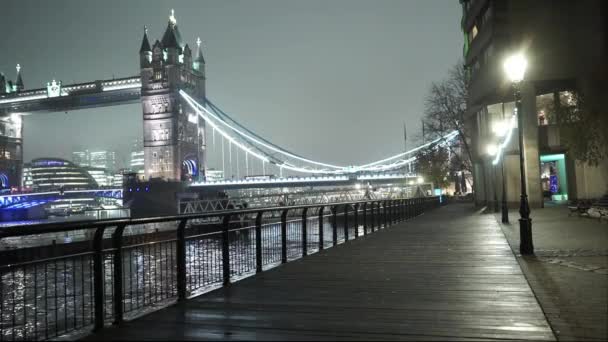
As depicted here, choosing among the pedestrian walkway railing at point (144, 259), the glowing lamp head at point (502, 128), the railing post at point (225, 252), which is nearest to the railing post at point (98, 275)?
the pedestrian walkway railing at point (144, 259)

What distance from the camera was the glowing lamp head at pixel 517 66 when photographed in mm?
10547

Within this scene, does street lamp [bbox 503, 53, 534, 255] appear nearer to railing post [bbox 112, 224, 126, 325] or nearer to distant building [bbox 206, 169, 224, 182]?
railing post [bbox 112, 224, 126, 325]

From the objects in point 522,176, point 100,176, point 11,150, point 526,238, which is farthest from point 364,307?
point 100,176

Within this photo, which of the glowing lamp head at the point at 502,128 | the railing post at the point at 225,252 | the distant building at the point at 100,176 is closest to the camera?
the railing post at the point at 225,252

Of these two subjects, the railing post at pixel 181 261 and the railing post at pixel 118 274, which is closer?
the railing post at pixel 118 274

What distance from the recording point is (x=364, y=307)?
Answer: 5.82m

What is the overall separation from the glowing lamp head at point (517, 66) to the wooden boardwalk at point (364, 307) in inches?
142

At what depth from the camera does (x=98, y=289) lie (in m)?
5.42

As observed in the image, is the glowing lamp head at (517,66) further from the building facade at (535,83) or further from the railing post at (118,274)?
the building facade at (535,83)

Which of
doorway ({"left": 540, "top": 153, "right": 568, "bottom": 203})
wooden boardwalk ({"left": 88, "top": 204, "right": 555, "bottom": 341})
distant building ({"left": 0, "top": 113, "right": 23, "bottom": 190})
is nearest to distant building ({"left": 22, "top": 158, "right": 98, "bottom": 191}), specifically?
distant building ({"left": 0, "top": 113, "right": 23, "bottom": 190})

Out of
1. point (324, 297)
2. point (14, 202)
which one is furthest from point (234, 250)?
point (14, 202)

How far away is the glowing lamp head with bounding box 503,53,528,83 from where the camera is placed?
10.5m

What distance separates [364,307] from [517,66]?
685 cm

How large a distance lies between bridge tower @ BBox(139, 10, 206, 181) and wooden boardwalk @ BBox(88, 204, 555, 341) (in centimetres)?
9325
